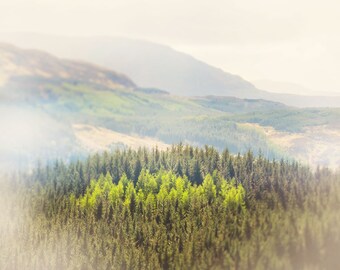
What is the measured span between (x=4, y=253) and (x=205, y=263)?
377 inches

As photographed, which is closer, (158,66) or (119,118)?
(158,66)

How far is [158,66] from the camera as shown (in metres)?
21.5

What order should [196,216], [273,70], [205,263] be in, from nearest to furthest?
[273,70] < [205,263] < [196,216]

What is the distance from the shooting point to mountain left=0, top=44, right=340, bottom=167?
72.9 feet

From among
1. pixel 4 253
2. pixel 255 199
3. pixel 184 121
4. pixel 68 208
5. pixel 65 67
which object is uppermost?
pixel 65 67

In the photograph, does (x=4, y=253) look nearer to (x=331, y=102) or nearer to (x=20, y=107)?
(x=20, y=107)

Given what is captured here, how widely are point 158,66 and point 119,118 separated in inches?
182

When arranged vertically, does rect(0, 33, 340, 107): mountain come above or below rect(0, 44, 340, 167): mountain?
above

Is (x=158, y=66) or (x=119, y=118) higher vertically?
(x=158, y=66)

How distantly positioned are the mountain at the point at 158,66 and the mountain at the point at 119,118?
405mm

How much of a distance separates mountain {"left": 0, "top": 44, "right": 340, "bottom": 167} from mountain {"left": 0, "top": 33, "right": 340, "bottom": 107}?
1.33 ft

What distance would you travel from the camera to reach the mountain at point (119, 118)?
22219 millimetres

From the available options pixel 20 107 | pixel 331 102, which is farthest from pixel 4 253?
pixel 331 102

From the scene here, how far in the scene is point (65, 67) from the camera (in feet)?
68.8
